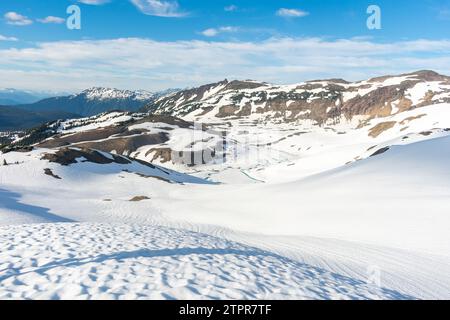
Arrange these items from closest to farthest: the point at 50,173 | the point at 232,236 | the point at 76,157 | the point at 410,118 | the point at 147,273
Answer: the point at 147,273, the point at 232,236, the point at 50,173, the point at 76,157, the point at 410,118

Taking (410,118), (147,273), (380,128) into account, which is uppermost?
(410,118)

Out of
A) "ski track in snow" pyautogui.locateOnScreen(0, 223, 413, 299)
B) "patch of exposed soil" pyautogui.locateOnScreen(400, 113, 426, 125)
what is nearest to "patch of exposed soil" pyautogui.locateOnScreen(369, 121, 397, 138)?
"patch of exposed soil" pyautogui.locateOnScreen(400, 113, 426, 125)

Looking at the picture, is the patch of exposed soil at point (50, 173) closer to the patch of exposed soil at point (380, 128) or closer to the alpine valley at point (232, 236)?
the alpine valley at point (232, 236)

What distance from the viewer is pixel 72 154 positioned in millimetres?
82938

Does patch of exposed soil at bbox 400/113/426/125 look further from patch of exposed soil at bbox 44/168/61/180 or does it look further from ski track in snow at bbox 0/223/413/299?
ski track in snow at bbox 0/223/413/299

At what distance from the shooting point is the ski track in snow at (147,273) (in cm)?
1008

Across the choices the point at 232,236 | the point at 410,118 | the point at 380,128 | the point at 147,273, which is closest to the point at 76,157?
the point at 232,236

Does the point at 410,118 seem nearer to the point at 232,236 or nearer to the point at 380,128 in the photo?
the point at 380,128

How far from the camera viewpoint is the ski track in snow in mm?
10078

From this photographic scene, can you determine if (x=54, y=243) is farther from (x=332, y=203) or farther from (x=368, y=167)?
(x=368, y=167)

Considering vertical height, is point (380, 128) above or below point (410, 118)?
below

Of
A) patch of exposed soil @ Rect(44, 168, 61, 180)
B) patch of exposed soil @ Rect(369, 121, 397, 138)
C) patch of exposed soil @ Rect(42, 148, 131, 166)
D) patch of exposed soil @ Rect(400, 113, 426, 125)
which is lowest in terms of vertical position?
patch of exposed soil @ Rect(44, 168, 61, 180)

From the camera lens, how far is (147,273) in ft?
37.8

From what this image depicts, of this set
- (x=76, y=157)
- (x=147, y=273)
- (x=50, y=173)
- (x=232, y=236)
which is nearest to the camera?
(x=147, y=273)
